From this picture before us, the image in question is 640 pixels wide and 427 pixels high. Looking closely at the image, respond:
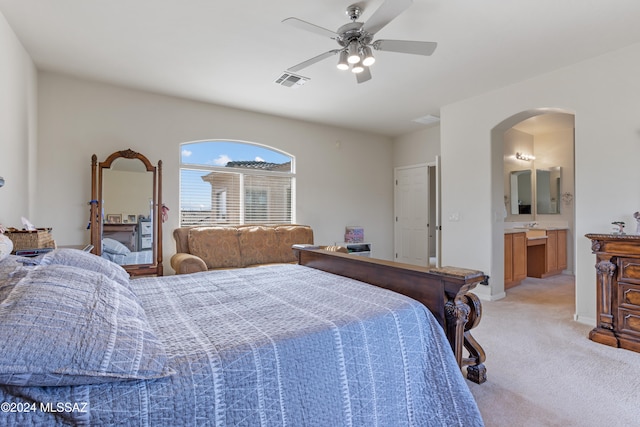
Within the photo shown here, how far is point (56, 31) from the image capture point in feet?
9.08

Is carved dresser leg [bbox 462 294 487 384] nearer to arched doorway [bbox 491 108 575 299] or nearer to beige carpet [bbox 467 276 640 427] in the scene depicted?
beige carpet [bbox 467 276 640 427]

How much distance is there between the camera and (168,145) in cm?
430

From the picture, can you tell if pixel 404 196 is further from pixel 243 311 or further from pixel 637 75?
pixel 243 311

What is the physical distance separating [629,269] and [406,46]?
2.66 meters

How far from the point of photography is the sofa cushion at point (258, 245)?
14.5 ft

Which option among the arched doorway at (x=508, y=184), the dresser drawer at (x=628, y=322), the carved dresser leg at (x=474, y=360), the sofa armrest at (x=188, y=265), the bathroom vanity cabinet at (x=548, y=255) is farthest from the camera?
the bathroom vanity cabinet at (x=548, y=255)

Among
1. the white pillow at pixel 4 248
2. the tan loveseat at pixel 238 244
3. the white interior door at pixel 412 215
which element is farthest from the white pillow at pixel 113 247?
the white interior door at pixel 412 215

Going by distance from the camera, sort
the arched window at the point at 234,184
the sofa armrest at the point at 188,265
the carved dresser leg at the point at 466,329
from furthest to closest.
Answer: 1. the arched window at the point at 234,184
2. the sofa armrest at the point at 188,265
3. the carved dresser leg at the point at 466,329

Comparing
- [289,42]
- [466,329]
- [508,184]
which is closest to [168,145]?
[289,42]

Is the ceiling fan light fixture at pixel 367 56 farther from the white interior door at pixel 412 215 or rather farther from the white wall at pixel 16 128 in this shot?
the white interior door at pixel 412 215

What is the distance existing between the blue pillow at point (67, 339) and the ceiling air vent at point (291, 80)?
3139mm

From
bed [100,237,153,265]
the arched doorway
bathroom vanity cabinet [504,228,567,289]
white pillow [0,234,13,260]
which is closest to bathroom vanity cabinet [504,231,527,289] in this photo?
bathroom vanity cabinet [504,228,567,289]

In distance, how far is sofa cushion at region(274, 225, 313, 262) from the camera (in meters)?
4.66

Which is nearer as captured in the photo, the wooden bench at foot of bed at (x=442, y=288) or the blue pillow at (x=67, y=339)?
the blue pillow at (x=67, y=339)
